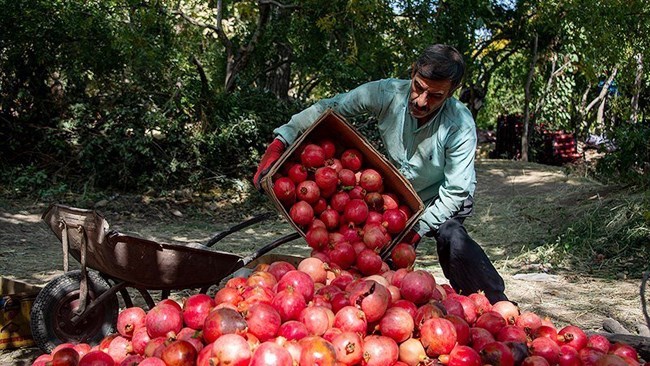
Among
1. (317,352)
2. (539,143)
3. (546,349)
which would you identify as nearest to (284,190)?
(317,352)

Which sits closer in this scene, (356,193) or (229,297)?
(229,297)

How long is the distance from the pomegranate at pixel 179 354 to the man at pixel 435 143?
4.44ft

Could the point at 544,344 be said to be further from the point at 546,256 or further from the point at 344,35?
the point at 344,35

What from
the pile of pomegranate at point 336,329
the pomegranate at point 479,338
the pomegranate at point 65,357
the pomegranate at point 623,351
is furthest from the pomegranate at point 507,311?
the pomegranate at point 65,357

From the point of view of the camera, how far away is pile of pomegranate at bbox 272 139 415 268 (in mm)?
3225

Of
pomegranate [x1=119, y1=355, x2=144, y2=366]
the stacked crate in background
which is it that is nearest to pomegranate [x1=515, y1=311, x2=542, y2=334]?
pomegranate [x1=119, y1=355, x2=144, y2=366]

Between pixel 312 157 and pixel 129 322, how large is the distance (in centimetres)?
141

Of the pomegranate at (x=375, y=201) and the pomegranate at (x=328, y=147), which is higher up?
the pomegranate at (x=328, y=147)

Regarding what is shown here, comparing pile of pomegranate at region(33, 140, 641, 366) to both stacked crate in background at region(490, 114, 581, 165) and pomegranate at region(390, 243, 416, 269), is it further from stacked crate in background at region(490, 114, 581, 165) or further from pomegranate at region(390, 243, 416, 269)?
stacked crate in background at region(490, 114, 581, 165)

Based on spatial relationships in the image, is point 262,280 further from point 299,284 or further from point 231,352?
point 231,352

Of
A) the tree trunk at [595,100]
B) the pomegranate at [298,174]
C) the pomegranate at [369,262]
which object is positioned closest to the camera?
the pomegranate at [369,262]

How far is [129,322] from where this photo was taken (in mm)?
2455

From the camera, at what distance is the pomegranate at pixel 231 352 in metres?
2.00

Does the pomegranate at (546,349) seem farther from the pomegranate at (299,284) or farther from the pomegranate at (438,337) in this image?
the pomegranate at (299,284)
